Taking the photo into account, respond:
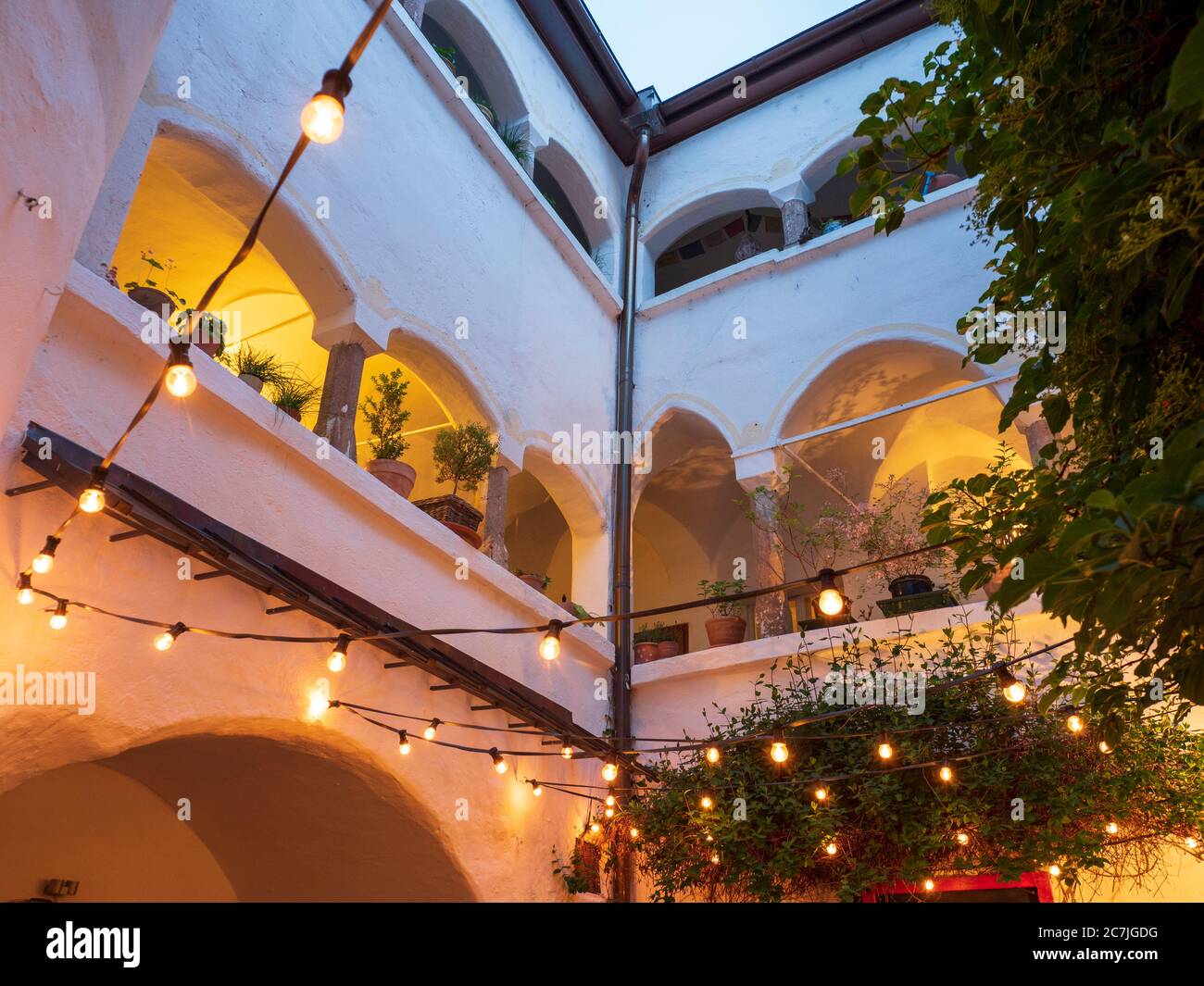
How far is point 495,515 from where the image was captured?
783 centimetres

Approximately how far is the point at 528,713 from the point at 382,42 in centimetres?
511

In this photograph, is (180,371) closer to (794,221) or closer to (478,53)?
(478,53)

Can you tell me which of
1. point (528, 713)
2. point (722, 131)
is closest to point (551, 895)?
point (528, 713)

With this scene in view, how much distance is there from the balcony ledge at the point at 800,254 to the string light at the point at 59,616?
24.7ft

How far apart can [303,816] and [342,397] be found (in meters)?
2.77

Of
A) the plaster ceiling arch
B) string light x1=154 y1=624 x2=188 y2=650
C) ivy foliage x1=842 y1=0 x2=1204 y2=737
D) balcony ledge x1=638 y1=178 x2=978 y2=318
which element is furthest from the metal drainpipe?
ivy foliage x1=842 y1=0 x2=1204 y2=737

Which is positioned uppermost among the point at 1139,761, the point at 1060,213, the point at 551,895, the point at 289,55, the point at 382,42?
the point at 382,42

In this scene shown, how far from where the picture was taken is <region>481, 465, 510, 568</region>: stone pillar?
7.62 metres

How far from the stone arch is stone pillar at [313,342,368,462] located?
4.05 metres

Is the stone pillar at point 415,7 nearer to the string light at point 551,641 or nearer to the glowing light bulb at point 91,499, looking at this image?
the glowing light bulb at point 91,499

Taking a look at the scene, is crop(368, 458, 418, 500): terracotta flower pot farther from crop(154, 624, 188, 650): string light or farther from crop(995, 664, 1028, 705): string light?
crop(995, 664, 1028, 705): string light

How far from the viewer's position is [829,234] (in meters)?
9.81

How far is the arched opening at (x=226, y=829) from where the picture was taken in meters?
6.08

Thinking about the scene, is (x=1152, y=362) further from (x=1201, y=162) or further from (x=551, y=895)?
(x=551, y=895)
